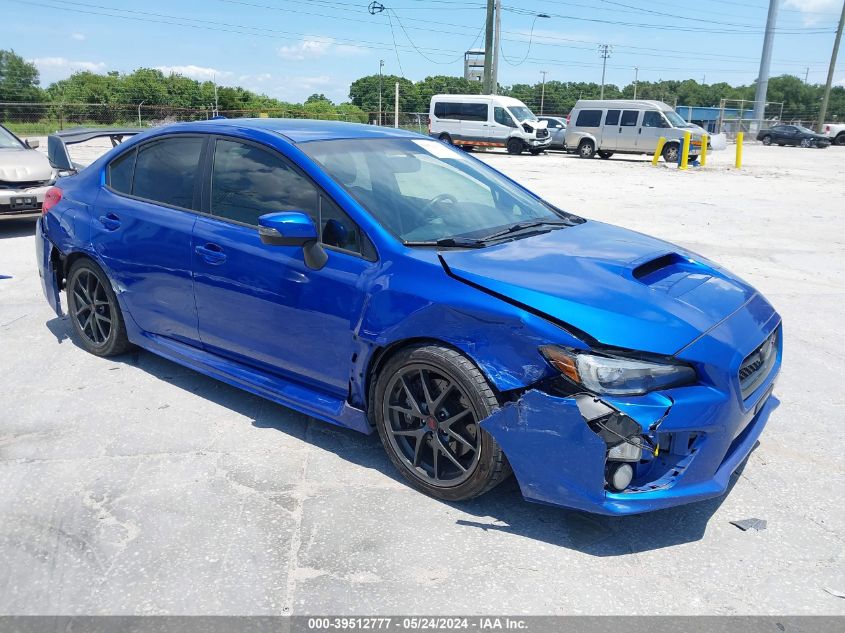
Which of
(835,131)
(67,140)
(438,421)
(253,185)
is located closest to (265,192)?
(253,185)

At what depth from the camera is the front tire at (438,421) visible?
2.86 meters

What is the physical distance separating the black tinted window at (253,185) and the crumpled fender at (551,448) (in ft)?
4.84

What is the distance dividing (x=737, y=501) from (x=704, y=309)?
2.98ft

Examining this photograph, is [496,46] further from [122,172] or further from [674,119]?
[122,172]

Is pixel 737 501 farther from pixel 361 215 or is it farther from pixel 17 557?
pixel 17 557

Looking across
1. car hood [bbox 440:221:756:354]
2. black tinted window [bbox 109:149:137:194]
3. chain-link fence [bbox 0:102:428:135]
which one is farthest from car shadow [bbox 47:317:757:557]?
chain-link fence [bbox 0:102:428:135]

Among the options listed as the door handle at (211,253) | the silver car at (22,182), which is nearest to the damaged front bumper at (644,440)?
the door handle at (211,253)

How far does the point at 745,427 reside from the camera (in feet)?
9.87

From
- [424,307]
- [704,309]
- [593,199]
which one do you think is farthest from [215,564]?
[593,199]

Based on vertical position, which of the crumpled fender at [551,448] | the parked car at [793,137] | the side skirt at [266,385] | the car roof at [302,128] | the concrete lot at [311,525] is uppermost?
the car roof at [302,128]

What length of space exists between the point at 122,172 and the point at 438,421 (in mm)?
2906

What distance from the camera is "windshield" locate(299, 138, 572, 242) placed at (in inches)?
136

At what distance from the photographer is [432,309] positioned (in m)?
2.93

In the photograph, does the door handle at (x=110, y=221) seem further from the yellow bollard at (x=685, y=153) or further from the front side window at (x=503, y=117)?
the front side window at (x=503, y=117)
